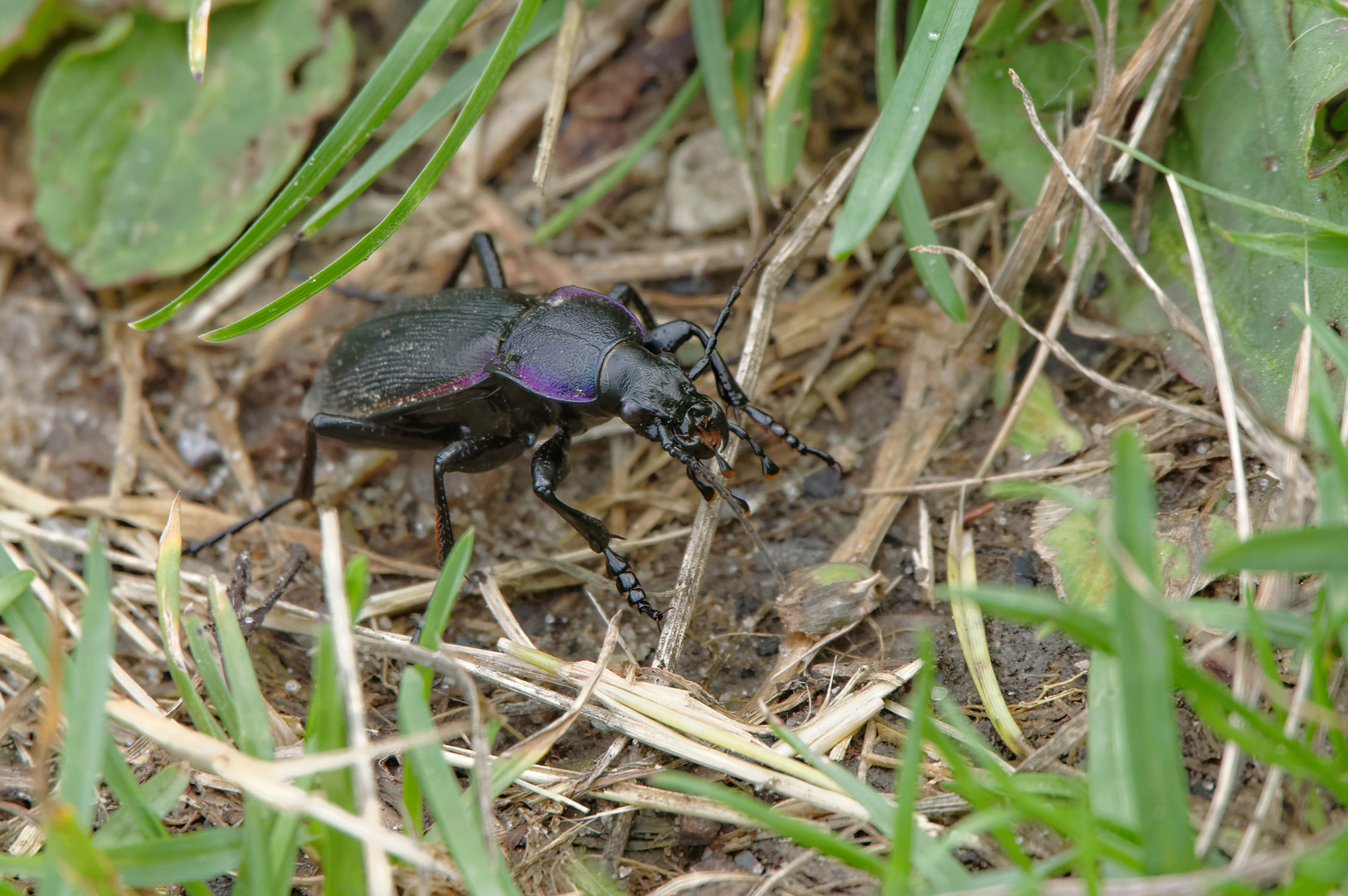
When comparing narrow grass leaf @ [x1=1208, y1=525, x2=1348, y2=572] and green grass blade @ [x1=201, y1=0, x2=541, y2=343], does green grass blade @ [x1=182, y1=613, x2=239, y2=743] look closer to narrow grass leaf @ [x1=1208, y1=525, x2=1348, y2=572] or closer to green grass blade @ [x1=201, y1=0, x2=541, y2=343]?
green grass blade @ [x1=201, y1=0, x2=541, y2=343]

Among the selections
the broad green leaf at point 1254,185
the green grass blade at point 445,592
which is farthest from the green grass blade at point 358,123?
the broad green leaf at point 1254,185

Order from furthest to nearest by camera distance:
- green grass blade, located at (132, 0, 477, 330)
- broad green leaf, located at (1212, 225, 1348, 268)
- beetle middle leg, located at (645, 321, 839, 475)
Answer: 1. beetle middle leg, located at (645, 321, 839, 475)
2. green grass blade, located at (132, 0, 477, 330)
3. broad green leaf, located at (1212, 225, 1348, 268)

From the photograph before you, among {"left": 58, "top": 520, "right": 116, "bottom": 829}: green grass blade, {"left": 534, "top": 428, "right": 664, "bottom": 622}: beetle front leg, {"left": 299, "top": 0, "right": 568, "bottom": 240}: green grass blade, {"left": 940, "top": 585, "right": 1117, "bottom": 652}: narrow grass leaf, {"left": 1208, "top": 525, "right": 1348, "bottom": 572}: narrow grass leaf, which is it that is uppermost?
{"left": 299, "top": 0, "right": 568, "bottom": 240}: green grass blade

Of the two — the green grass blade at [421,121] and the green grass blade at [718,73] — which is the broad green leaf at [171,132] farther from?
the green grass blade at [718,73]

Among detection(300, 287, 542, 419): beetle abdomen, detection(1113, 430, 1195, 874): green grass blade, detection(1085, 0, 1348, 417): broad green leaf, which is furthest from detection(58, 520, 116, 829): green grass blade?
detection(1085, 0, 1348, 417): broad green leaf

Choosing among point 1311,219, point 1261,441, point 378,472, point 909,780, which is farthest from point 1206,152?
point 378,472

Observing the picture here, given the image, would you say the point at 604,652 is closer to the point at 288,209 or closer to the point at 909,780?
the point at 909,780
